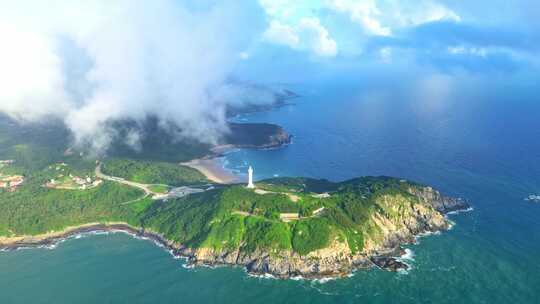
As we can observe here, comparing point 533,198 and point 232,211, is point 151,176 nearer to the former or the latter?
point 232,211

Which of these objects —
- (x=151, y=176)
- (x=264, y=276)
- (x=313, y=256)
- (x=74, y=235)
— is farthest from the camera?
(x=151, y=176)

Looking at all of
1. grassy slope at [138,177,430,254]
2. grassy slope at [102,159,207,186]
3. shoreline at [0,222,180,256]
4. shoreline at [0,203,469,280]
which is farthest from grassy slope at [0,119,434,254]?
grassy slope at [102,159,207,186]

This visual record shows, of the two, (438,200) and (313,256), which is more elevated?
(438,200)

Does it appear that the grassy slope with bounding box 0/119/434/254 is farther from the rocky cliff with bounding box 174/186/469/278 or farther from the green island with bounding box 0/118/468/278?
the rocky cliff with bounding box 174/186/469/278

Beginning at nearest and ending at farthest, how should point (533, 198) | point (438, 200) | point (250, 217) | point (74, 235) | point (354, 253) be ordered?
point (354, 253), point (250, 217), point (74, 235), point (438, 200), point (533, 198)

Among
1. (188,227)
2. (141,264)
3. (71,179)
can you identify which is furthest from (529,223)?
(71,179)

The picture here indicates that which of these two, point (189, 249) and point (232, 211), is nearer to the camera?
point (189, 249)

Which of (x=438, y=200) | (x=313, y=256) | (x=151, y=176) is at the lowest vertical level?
(x=313, y=256)

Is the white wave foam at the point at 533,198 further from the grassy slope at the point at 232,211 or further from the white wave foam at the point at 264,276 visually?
the white wave foam at the point at 264,276

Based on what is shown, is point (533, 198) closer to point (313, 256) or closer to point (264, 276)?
point (313, 256)

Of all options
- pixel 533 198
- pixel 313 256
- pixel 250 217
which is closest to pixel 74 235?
pixel 250 217
